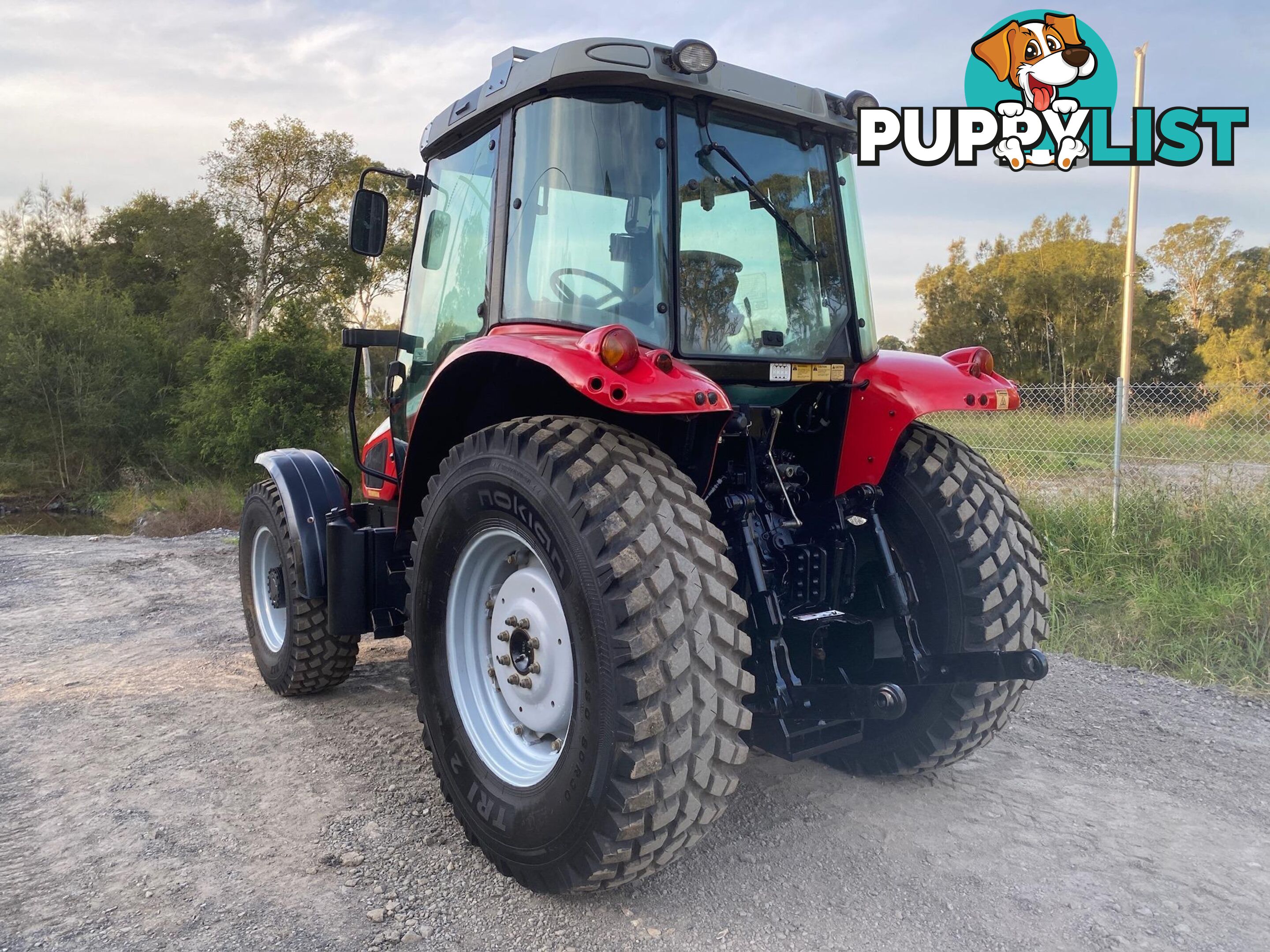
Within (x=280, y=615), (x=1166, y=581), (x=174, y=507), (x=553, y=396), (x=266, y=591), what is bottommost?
(x=174, y=507)

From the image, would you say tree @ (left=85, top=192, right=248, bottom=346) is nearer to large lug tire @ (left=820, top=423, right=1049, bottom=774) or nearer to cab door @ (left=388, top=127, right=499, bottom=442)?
cab door @ (left=388, top=127, right=499, bottom=442)

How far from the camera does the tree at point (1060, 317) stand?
114 feet

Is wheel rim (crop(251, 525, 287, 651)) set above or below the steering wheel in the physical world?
below

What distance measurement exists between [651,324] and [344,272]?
2872cm

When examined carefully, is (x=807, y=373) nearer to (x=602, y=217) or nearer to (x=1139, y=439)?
(x=602, y=217)

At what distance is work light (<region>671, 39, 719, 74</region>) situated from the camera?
2.77 metres

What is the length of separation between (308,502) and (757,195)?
2.57 meters

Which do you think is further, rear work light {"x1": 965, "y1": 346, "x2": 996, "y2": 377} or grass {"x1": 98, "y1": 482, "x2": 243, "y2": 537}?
grass {"x1": 98, "y1": 482, "x2": 243, "y2": 537}

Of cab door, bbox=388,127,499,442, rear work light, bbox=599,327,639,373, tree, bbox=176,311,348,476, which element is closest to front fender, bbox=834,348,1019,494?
→ rear work light, bbox=599,327,639,373

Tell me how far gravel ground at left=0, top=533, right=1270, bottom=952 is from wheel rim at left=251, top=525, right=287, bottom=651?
307 mm

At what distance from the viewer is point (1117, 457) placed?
6.96 m

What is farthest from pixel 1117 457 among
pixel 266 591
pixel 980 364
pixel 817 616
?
pixel 266 591

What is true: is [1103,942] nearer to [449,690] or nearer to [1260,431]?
[449,690]

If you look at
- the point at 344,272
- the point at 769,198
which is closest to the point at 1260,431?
the point at 769,198
